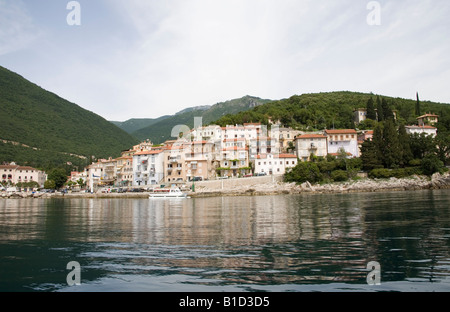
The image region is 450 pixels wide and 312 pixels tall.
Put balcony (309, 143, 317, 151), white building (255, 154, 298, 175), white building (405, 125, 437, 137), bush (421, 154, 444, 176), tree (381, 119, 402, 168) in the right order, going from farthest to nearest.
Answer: white building (405, 125, 437, 137), balcony (309, 143, 317, 151), white building (255, 154, 298, 175), tree (381, 119, 402, 168), bush (421, 154, 444, 176)

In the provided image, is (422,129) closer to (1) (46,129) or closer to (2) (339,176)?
(2) (339,176)

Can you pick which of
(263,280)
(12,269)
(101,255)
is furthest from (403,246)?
(12,269)

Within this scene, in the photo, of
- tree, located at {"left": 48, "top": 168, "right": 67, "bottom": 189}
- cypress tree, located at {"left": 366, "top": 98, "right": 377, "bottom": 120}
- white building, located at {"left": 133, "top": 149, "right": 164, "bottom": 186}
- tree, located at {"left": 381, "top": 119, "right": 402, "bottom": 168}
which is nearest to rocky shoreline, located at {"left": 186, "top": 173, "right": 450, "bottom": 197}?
tree, located at {"left": 381, "top": 119, "right": 402, "bottom": 168}

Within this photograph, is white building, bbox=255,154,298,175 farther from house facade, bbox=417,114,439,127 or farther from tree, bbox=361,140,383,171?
house facade, bbox=417,114,439,127

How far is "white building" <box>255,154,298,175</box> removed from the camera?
62.6 metres

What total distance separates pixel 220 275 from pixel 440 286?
4.56m

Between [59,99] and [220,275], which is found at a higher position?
[59,99]

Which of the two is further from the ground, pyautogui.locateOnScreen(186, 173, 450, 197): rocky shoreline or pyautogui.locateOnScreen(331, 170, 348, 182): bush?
pyautogui.locateOnScreen(331, 170, 348, 182): bush

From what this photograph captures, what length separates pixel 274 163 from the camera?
62938 millimetres

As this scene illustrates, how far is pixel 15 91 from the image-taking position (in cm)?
13288

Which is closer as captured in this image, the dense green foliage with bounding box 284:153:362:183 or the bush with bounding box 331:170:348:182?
the bush with bounding box 331:170:348:182

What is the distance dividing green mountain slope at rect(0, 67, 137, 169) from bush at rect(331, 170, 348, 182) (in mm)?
88201

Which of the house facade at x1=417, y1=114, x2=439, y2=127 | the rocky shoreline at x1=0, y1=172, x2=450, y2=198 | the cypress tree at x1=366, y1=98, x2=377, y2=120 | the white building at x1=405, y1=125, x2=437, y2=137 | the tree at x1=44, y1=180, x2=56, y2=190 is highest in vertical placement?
the cypress tree at x1=366, y1=98, x2=377, y2=120
